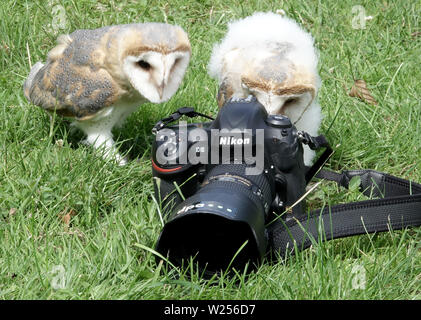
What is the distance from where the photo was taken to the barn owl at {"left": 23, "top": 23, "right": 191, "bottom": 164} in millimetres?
3162

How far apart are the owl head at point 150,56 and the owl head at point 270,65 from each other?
0.29m

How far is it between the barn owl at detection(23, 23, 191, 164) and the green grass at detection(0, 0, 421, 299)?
0.14 meters

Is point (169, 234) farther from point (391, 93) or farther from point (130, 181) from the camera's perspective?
point (391, 93)

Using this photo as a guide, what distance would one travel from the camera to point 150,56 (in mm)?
3141

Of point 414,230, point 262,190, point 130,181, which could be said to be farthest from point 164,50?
point 414,230

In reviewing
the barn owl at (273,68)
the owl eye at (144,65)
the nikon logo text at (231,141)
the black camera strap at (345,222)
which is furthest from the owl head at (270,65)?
the black camera strap at (345,222)

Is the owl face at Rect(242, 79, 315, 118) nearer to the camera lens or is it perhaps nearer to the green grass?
the green grass

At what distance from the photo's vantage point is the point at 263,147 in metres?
2.61

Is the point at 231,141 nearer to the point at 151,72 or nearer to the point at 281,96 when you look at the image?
the point at 281,96

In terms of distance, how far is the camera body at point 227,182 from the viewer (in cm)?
231

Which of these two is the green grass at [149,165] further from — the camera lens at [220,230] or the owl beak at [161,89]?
the owl beak at [161,89]

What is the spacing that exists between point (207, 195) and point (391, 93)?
212 cm

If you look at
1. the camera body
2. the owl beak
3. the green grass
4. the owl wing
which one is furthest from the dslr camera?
the owl wing
